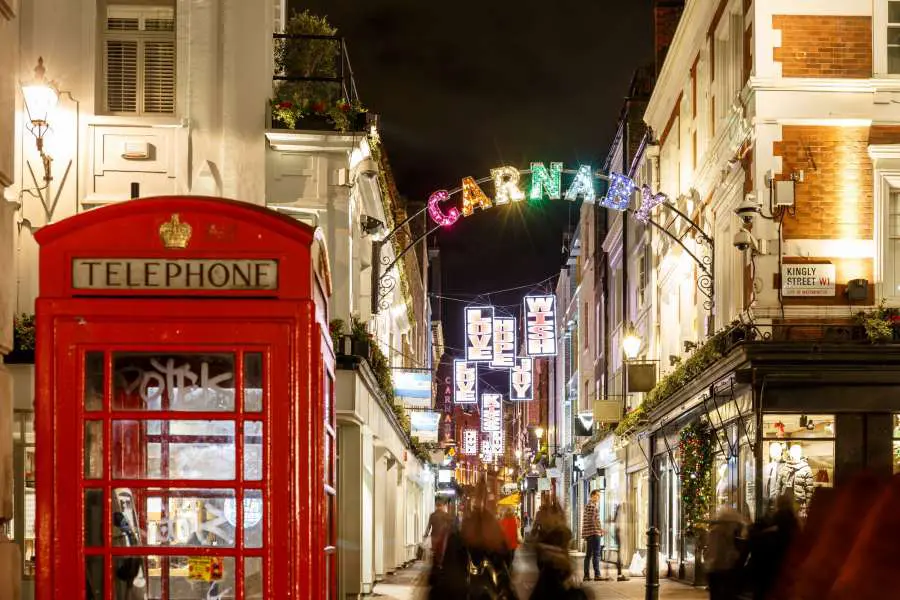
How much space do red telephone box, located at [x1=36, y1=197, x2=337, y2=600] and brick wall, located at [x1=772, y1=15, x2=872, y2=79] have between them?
52.8ft

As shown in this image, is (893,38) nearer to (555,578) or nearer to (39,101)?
(39,101)

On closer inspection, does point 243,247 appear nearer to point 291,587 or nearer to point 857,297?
point 291,587

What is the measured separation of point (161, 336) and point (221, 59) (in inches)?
488

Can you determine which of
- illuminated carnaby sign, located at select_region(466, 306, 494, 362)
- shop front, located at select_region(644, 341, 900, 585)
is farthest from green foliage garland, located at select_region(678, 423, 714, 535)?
illuminated carnaby sign, located at select_region(466, 306, 494, 362)

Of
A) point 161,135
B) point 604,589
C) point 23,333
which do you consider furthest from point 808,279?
point 23,333

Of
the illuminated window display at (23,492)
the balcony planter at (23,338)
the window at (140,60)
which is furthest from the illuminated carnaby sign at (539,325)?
the balcony planter at (23,338)

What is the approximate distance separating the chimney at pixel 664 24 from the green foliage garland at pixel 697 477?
13.0 m

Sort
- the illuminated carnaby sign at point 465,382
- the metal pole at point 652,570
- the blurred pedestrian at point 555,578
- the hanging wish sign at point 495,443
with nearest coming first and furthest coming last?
the blurred pedestrian at point 555,578
the metal pole at point 652,570
the illuminated carnaby sign at point 465,382
the hanging wish sign at point 495,443

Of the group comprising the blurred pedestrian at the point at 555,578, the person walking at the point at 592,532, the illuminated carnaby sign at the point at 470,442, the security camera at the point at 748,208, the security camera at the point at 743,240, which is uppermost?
the security camera at the point at 748,208

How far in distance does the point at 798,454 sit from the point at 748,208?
4.15 metres

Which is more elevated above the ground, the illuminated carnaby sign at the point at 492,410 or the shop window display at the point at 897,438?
the shop window display at the point at 897,438

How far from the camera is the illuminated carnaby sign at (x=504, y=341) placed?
45.0 m

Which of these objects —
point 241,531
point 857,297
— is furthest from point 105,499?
point 857,297

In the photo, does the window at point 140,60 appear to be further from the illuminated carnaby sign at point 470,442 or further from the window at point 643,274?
the illuminated carnaby sign at point 470,442
